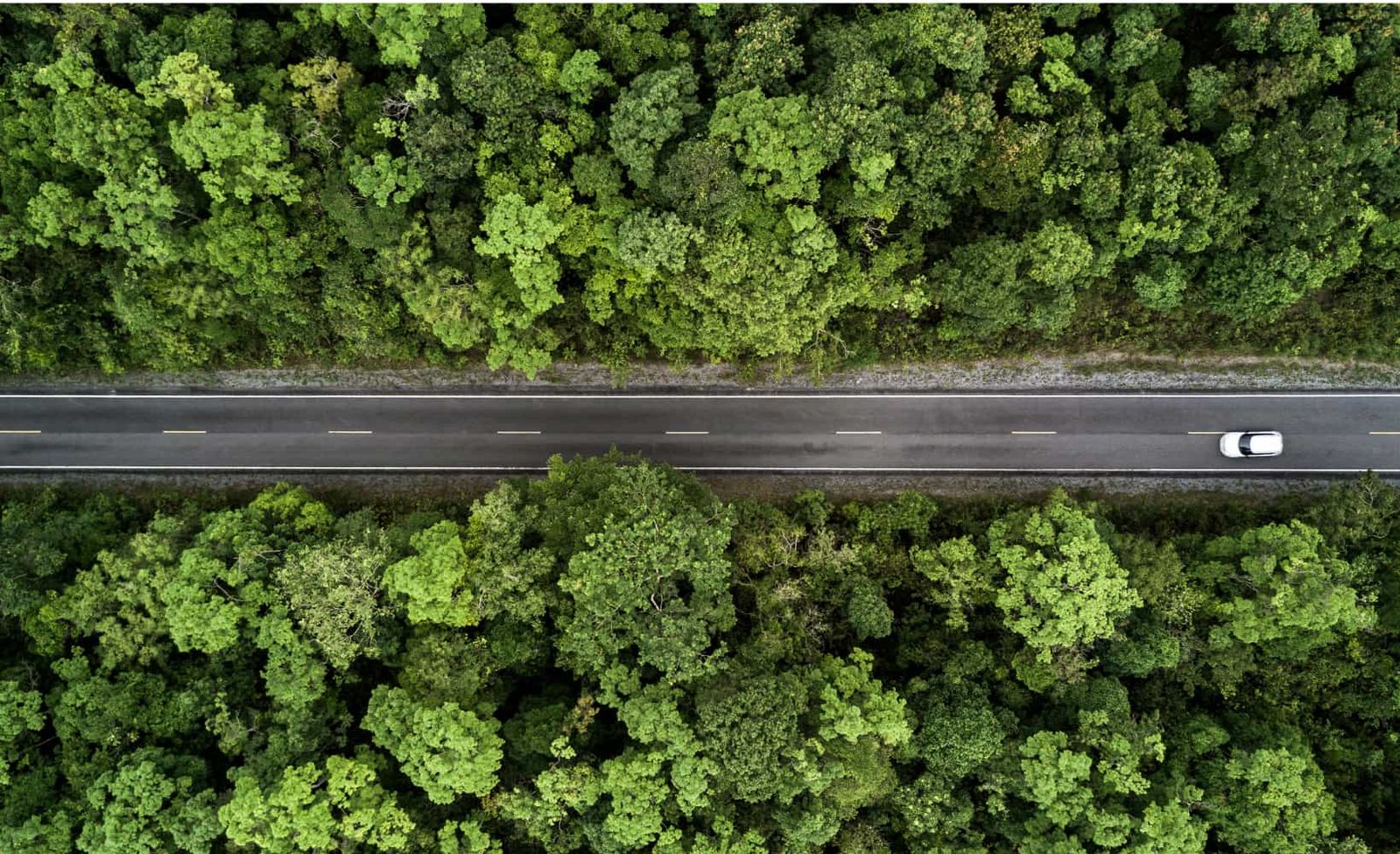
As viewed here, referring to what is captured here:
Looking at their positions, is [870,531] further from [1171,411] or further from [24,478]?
[24,478]

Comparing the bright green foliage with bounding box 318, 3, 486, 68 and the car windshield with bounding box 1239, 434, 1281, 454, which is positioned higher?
the bright green foliage with bounding box 318, 3, 486, 68

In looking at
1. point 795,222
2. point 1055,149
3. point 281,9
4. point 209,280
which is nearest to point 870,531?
point 795,222

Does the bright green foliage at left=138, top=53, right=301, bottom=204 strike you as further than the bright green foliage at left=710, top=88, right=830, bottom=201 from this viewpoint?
Yes

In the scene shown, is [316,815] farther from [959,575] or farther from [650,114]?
[650,114]

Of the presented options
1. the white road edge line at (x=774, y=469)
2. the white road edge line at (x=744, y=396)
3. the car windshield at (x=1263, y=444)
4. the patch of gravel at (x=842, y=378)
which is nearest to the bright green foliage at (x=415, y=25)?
the patch of gravel at (x=842, y=378)

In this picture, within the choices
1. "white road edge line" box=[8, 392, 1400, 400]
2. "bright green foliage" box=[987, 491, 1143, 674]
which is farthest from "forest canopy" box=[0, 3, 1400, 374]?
"bright green foliage" box=[987, 491, 1143, 674]

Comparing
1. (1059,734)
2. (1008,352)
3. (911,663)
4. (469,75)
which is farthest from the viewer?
(1008,352)

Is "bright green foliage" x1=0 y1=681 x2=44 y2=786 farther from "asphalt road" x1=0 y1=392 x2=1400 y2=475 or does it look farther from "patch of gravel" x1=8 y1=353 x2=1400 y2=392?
"patch of gravel" x1=8 y1=353 x2=1400 y2=392
